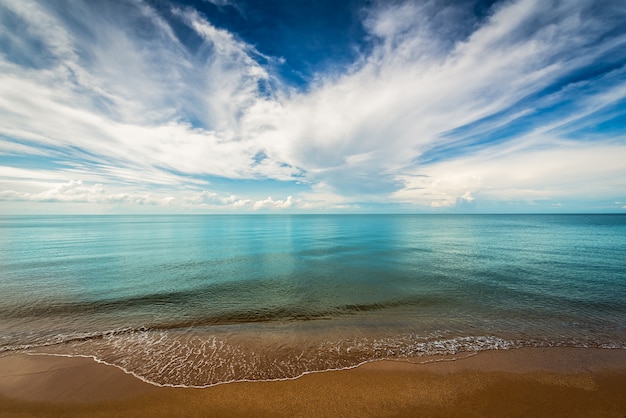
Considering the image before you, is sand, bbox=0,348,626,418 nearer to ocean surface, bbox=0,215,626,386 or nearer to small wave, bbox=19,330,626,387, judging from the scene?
small wave, bbox=19,330,626,387

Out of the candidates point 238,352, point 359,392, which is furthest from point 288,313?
point 359,392

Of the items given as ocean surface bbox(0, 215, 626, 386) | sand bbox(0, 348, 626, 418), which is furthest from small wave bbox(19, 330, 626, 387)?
sand bbox(0, 348, 626, 418)

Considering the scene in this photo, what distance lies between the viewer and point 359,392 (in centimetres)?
823

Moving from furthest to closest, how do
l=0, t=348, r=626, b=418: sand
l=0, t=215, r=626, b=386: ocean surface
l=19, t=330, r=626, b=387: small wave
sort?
l=0, t=215, r=626, b=386: ocean surface < l=19, t=330, r=626, b=387: small wave < l=0, t=348, r=626, b=418: sand

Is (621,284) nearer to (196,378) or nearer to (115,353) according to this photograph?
(196,378)

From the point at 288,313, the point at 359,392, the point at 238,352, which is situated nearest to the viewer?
the point at 359,392

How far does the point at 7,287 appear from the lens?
63.1 feet

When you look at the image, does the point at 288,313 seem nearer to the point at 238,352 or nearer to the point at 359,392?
the point at 238,352

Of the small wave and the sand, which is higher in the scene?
the sand

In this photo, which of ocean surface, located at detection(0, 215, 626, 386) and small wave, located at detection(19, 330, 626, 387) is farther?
ocean surface, located at detection(0, 215, 626, 386)

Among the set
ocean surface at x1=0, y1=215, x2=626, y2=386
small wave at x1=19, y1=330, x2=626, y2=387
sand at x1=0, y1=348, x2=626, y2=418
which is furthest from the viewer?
ocean surface at x1=0, y1=215, x2=626, y2=386

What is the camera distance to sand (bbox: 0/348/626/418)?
746 centimetres

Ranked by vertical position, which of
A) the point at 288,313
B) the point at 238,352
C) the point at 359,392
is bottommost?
the point at 288,313

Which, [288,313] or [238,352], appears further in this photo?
[288,313]
